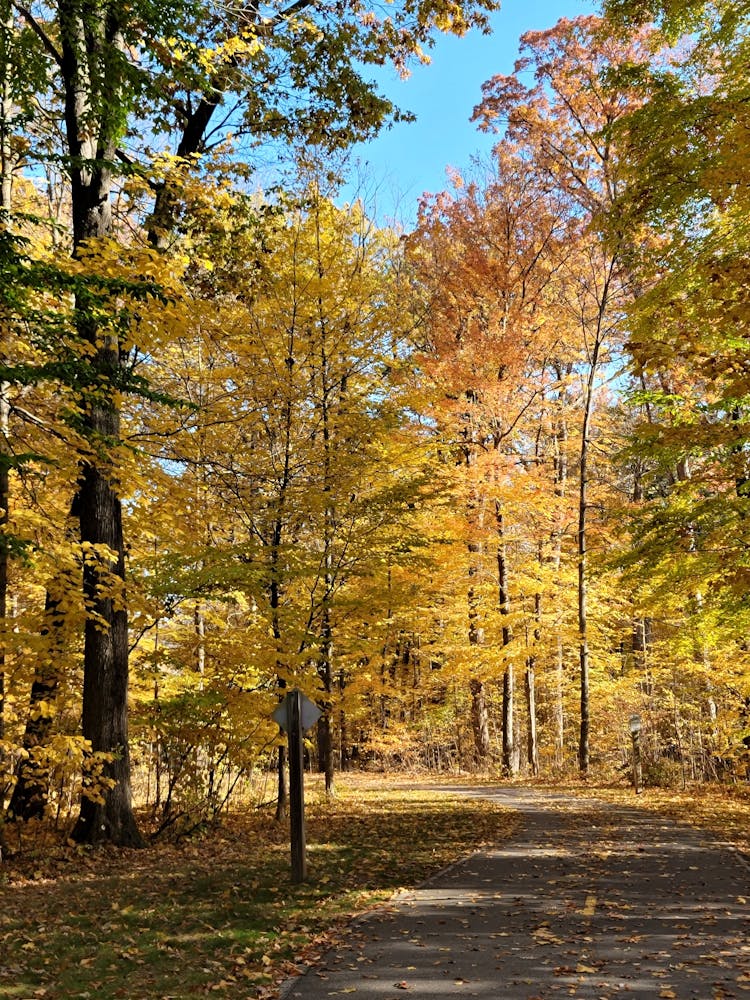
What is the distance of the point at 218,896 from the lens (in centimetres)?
743

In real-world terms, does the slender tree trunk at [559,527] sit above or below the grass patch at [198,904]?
above

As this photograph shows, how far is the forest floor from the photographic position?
5.36 meters

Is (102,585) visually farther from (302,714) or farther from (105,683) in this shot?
(302,714)

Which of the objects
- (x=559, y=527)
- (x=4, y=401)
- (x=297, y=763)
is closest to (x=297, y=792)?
(x=297, y=763)

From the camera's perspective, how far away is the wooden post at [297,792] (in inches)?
324

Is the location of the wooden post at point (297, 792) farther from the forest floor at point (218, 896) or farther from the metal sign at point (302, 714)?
the forest floor at point (218, 896)

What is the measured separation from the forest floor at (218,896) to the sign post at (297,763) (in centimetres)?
33

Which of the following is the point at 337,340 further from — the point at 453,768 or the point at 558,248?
the point at 453,768

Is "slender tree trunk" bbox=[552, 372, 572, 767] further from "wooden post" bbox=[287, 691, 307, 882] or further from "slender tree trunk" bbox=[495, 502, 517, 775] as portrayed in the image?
"wooden post" bbox=[287, 691, 307, 882]

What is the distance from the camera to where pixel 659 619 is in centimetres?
2506

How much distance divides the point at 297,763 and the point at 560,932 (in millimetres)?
3305

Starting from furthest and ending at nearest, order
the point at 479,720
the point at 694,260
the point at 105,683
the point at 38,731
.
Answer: the point at 479,720 → the point at 38,731 → the point at 105,683 → the point at 694,260

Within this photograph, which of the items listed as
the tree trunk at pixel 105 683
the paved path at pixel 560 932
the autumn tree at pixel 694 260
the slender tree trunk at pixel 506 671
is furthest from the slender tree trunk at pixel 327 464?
the slender tree trunk at pixel 506 671

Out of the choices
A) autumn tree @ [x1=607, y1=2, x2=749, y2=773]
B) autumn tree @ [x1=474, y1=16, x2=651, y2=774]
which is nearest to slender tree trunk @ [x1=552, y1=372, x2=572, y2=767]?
autumn tree @ [x1=474, y1=16, x2=651, y2=774]
